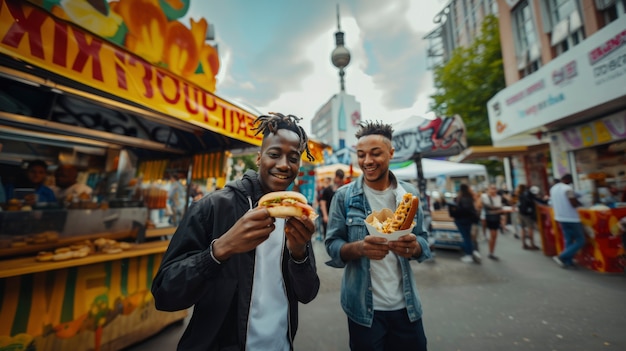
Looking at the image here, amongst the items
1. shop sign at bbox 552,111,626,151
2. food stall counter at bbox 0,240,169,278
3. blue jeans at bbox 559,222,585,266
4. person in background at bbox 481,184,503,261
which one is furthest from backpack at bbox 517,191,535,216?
food stall counter at bbox 0,240,169,278

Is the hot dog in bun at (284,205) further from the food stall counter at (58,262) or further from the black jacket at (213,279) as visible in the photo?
the food stall counter at (58,262)

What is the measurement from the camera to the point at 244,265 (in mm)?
1367

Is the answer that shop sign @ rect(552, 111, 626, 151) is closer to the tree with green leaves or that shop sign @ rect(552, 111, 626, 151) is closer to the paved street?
the paved street

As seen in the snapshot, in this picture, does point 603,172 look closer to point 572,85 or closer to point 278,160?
point 572,85

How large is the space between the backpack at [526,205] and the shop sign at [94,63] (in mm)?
9718

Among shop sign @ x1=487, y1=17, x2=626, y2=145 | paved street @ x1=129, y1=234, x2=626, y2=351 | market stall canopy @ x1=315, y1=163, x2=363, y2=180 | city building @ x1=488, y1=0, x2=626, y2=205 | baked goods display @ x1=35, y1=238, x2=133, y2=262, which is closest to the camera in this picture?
baked goods display @ x1=35, y1=238, x2=133, y2=262

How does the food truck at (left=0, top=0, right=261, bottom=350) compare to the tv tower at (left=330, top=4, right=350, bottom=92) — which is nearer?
the food truck at (left=0, top=0, right=261, bottom=350)

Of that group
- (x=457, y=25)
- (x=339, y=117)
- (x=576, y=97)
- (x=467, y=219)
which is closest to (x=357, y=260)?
(x=467, y=219)

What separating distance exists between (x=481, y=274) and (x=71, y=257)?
7.64m

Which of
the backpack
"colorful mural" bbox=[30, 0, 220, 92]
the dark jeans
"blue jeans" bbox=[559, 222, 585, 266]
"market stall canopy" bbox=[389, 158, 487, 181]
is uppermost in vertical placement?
"colorful mural" bbox=[30, 0, 220, 92]

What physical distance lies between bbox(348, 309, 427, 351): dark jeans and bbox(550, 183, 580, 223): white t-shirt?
6.72 m

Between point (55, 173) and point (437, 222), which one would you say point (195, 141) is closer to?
point (55, 173)

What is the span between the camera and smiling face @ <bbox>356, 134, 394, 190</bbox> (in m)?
2.08

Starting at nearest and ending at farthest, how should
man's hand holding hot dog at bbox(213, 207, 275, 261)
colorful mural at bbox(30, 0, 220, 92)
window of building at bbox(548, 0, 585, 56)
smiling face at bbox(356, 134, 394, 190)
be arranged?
man's hand holding hot dog at bbox(213, 207, 275, 261), smiling face at bbox(356, 134, 394, 190), colorful mural at bbox(30, 0, 220, 92), window of building at bbox(548, 0, 585, 56)
